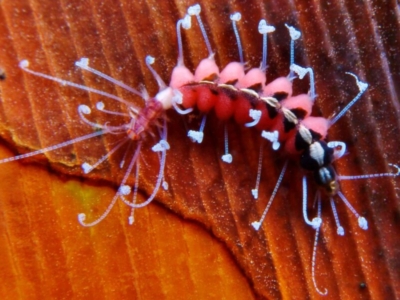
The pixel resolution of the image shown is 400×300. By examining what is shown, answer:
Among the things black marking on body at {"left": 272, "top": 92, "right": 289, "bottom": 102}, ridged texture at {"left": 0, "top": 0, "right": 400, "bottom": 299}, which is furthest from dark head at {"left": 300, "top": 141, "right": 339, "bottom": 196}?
black marking on body at {"left": 272, "top": 92, "right": 289, "bottom": 102}

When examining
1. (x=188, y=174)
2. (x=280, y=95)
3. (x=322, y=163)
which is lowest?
(x=322, y=163)

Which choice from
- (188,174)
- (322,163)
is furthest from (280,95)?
(188,174)

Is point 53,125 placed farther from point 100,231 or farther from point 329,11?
point 329,11

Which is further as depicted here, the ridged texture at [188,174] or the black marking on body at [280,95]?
the black marking on body at [280,95]

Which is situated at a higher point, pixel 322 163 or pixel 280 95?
pixel 280 95

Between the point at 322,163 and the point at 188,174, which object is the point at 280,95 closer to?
the point at 322,163

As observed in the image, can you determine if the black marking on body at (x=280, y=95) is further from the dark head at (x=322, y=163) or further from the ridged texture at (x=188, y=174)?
the dark head at (x=322, y=163)

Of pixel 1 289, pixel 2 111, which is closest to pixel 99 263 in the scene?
pixel 1 289

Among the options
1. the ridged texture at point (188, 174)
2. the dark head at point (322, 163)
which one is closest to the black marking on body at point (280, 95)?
the ridged texture at point (188, 174)
